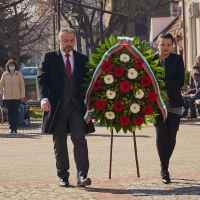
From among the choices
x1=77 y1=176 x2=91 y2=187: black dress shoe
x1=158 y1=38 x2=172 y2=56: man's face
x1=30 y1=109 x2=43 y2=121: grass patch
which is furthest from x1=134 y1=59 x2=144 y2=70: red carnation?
x1=30 y1=109 x2=43 y2=121: grass patch

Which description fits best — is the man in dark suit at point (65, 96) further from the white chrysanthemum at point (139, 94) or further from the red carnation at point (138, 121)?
the white chrysanthemum at point (139, 94)

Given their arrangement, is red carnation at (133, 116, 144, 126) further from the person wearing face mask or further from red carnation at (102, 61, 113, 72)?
the person wearing face mask

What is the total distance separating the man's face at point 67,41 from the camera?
29.7ft

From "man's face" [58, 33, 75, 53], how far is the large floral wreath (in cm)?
30

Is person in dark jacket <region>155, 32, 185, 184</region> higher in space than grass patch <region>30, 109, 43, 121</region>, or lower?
higher

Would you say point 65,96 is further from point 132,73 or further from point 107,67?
point 132,73

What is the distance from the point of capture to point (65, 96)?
9094 mm

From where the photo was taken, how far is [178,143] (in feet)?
48.3

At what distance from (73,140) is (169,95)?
1.26 metres

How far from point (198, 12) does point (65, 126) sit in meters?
24.5

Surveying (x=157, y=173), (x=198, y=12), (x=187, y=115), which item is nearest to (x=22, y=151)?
(x=157, y=173)

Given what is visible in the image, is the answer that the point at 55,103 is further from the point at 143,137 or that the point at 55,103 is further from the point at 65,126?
the point at 143,137

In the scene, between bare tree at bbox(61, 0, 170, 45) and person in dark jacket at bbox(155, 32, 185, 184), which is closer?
person in dark jacket at bbox(155, 32, 185, 184)

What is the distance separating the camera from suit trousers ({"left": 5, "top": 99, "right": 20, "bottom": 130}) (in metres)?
18.9
